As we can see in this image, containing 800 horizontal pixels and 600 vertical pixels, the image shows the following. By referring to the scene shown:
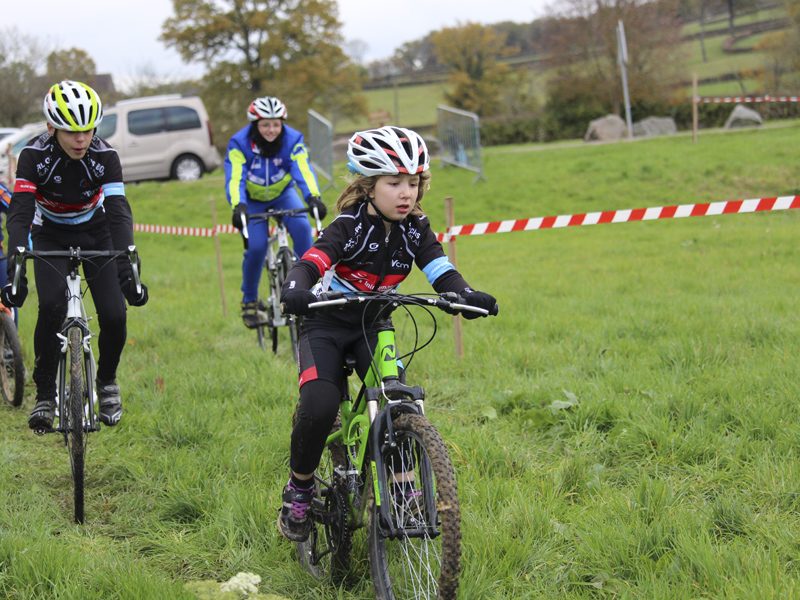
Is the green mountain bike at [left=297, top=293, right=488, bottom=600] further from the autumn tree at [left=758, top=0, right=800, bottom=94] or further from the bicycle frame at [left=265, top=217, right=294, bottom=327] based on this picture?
the autumn tree at [left=758, top=0, right=800, bottom=94]

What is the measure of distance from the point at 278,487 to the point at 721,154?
19305 millimetres

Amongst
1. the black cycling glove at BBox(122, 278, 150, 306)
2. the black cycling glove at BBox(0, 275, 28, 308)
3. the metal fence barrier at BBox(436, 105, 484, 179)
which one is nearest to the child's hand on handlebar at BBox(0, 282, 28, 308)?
the black cycling glove at BBox(0, 275, 28, 308)

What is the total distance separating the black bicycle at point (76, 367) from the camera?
4840 mm

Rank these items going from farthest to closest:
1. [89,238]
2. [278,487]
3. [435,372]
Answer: [435,372], [89,238], [278,487]

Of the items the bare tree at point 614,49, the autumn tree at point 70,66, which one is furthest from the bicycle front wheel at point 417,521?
the autumn tree at point 70,66

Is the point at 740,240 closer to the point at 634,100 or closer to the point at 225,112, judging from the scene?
the point at 634,100

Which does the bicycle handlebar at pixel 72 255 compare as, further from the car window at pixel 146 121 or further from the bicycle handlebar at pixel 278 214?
the car window at pixel 146 121

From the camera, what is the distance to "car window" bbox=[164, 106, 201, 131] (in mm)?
24141

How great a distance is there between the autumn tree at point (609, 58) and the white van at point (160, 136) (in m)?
22.7

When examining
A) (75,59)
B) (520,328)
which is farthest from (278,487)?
(75,59)

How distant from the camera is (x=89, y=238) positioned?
5.77 m

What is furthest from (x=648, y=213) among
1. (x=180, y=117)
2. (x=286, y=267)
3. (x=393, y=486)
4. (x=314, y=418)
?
(x=180, y=117)

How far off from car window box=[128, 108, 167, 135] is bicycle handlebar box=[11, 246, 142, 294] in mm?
19728

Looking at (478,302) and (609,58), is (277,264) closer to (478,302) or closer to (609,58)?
(478,302)
